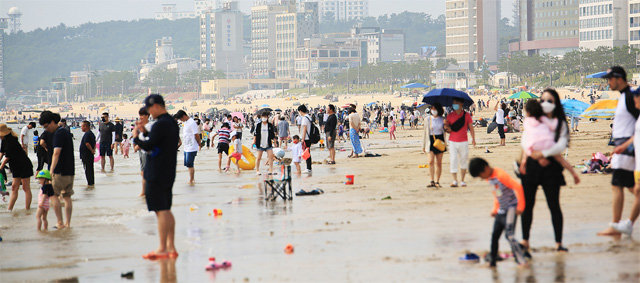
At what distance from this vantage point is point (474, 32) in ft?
591

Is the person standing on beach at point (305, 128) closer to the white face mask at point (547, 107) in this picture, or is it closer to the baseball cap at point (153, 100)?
the baseball cap at point (153, 100)

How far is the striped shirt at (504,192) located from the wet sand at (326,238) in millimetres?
532

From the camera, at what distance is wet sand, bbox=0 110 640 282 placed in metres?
7.53

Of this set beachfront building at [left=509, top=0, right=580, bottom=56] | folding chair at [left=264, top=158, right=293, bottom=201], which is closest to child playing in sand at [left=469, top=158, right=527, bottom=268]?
folding chair at [left=264, top=158, right=293, bottom=201]

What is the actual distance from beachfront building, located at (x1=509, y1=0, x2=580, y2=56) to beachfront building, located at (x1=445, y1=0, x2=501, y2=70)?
10552 millimetres

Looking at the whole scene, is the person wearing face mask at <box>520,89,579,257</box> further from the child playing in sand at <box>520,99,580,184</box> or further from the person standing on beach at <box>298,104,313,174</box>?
the person standing on beach at <box>298,104,313,174</box>

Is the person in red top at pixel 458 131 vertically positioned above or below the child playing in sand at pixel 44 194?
above

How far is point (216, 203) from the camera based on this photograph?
45.9 ft

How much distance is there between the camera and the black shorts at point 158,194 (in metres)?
8.56

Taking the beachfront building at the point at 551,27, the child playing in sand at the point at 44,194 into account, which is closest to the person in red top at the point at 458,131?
the child playing in sand at the point at 44,194

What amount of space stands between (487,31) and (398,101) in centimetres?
7259

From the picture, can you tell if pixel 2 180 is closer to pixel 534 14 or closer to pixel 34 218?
pixel 34 218

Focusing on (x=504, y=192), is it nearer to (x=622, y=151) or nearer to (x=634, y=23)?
(x=622, y=151)

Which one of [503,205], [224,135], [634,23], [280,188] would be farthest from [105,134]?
[634,23]
